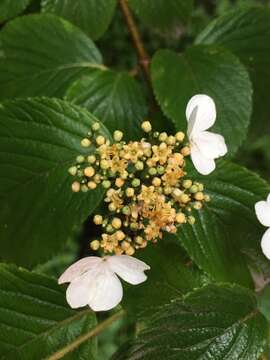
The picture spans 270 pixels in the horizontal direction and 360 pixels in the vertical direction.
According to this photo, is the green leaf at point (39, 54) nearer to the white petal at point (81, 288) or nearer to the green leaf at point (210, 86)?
the green leaf at point (210, 86)

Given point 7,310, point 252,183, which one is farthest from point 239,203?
point 7,310

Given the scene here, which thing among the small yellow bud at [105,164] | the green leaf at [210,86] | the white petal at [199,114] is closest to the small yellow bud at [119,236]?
the small yellow bud at [105,164]

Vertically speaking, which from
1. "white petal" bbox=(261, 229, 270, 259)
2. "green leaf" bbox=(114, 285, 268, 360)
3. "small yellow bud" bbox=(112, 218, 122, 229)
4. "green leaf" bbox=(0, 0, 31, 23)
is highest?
"green leaf" bbox=(0, 0, 31, 23)

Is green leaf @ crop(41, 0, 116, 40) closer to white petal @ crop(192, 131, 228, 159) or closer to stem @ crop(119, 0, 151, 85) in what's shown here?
stem @ crop(119, 0, 151, 85)

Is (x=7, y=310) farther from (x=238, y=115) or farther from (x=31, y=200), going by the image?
(x=238, y=115)

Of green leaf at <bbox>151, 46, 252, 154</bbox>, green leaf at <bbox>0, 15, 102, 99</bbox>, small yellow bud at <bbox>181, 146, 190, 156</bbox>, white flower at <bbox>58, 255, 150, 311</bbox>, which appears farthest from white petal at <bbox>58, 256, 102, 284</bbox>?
green leaf at <bbox>0, 15, 102, 99</bbox>

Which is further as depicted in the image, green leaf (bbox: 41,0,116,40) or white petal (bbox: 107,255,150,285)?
green leaf (bbox: 41,0,116,40)

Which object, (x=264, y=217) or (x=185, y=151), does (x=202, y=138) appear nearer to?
(x=185, y=151)
